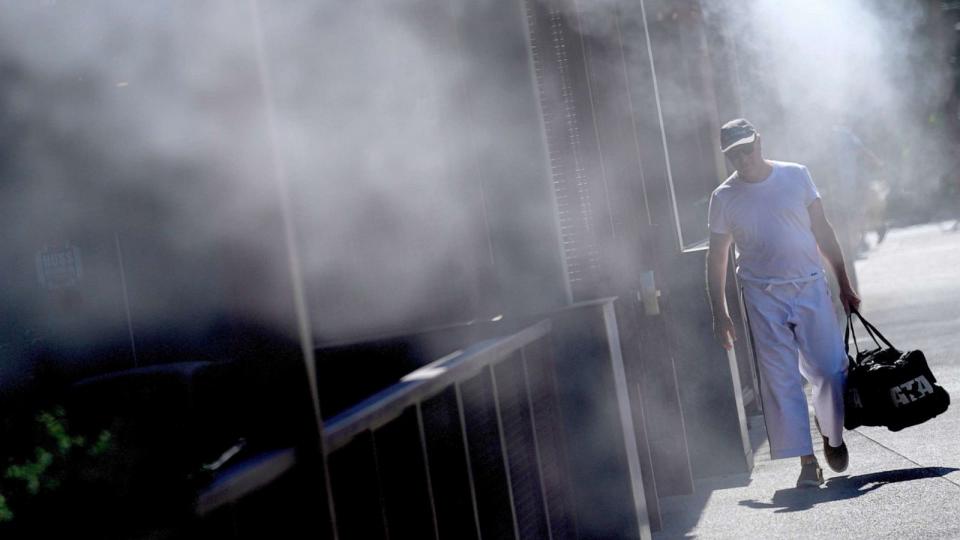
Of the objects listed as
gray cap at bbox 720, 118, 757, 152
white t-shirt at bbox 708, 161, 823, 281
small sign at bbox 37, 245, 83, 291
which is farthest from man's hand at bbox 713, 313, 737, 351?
small sign at bbox 37, 245, 83, 291

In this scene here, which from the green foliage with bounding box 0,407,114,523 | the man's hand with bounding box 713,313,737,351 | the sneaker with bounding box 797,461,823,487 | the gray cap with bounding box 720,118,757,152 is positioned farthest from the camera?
the man's hand with bounding box 713,313,737,351

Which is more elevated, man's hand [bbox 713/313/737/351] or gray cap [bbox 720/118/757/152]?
gray cap [bbox 720/118/757/152]

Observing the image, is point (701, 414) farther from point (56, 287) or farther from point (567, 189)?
point (56, 287)

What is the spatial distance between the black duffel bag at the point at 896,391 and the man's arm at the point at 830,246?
243 mm

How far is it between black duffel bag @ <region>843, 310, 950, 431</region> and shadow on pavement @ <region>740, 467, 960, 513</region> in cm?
20

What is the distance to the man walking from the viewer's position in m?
5.53

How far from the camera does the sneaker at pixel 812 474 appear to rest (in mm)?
5621

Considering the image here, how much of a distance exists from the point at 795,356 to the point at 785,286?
30 centimetres

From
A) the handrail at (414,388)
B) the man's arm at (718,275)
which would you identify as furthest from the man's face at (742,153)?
the handrail at (414,388)

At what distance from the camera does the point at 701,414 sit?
652 cm

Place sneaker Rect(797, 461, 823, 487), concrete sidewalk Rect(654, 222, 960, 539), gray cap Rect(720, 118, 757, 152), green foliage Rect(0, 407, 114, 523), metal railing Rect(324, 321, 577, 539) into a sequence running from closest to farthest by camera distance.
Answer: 1. green foliage Rect(0, 407, 114, 523)
2. metal railing Rect(324, 321, 577, 539)
3. concrete sidewalk Rect(654, 222, 960, 539)
4. gray cap Rect(720, 118, 757, 152)
5. sneaker Rect(797, 461, 823, 487)

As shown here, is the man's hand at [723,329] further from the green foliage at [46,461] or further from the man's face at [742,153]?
the green foliage at [46,461]

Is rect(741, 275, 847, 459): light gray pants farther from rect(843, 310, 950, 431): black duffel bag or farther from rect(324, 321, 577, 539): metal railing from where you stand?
rect(324, 321, 577, 539): metal railing

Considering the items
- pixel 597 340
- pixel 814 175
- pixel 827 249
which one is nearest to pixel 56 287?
pixel 597 340
